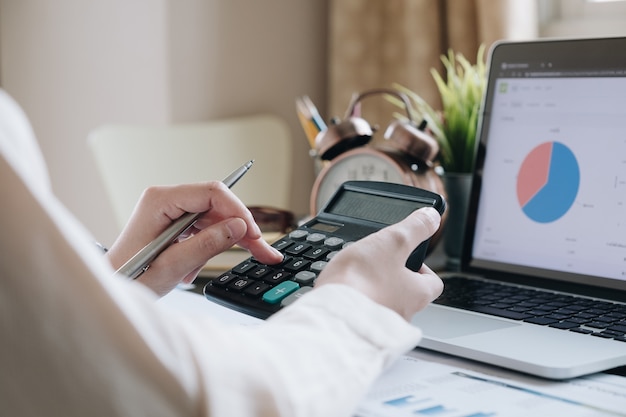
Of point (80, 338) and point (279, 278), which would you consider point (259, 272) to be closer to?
point (279, 278)

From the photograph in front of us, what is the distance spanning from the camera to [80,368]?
0.42 m

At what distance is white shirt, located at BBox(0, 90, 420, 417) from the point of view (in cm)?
41

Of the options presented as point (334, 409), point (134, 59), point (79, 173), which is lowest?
point (79, 173)

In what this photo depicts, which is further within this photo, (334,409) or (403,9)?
(403,9)

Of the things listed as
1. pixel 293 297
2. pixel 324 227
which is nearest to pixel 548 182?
pixel 324 227

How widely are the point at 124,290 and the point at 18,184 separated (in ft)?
0.23

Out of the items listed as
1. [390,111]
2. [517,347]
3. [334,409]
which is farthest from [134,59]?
[334,409]

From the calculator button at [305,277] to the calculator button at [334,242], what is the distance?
0.06 meters

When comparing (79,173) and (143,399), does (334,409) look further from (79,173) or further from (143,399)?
(79,173)

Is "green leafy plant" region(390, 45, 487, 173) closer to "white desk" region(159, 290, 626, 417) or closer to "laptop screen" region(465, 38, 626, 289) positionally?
"laptop screen" region(465, 38, 626, 289)

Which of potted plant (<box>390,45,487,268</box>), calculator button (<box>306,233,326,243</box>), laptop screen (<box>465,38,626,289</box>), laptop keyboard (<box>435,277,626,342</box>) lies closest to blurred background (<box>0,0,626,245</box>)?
potted plant (<box>390,45,487,268</box>)

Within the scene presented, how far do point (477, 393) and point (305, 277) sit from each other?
197 millimetres

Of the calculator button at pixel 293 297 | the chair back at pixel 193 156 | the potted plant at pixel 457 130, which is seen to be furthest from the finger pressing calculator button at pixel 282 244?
the chair back at pixel 193 156

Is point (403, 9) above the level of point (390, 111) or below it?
above
